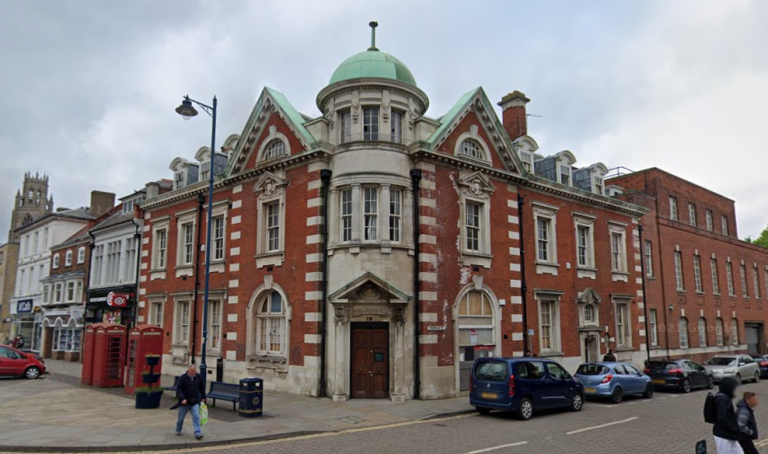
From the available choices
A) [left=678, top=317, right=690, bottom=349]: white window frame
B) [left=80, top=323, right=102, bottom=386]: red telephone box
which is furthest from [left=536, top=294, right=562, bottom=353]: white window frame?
[left=80, top=323, right=102, bottom=386]: red telephone box

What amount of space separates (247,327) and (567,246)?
15417mm

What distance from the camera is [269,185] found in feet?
73.7

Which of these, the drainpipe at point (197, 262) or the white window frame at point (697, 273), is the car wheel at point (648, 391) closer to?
the white window frame at point (697, 273)

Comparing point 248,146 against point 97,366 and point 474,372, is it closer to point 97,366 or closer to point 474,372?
point 97,366

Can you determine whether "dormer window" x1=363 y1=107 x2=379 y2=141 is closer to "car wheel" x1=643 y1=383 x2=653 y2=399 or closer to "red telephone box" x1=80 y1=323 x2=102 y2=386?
"red telephone box" x1=80 y1=323 x2=102 y2=386

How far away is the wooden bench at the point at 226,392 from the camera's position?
16078mm

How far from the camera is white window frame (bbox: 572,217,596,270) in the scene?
27453 millimetres

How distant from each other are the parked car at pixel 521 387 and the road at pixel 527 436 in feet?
1.28

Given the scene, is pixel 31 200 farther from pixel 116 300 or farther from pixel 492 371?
pixel 492 371

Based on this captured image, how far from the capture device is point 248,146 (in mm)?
23953

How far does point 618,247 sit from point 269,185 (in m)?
19.4

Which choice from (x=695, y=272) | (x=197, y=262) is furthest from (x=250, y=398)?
(x=695, y=272)

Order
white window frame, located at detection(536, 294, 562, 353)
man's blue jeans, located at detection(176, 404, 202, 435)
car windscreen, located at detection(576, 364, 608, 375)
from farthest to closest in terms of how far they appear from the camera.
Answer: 1. white window frame, located at detection(536, 294, 562, 353)
2. car windscreen, located at detection(576, 364, 608, 375)
3. man's blue jeans, located at detection(176, 404, 202, 435)

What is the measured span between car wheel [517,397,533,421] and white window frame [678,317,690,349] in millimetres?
22483
